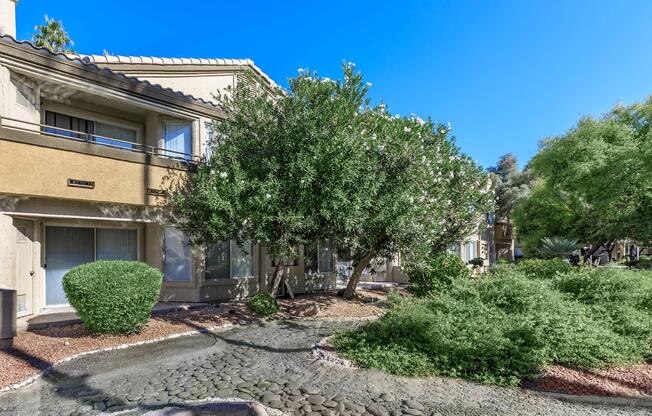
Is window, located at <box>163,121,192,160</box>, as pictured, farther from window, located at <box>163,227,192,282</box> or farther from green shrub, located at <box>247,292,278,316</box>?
green shrub, located at <box>247,292,278,316</box>

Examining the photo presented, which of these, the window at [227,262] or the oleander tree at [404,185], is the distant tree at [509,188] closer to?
the oleander tree at [404,185]

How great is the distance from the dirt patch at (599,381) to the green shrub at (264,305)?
6874 mm

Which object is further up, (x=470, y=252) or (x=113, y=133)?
(x=113, y=133)

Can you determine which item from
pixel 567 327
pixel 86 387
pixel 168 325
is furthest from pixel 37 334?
pixel 567 327

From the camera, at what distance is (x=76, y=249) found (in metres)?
11.2

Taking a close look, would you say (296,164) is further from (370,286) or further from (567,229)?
(567,229)

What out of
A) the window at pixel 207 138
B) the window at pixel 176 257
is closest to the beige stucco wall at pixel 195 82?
the window at pixel 207 138

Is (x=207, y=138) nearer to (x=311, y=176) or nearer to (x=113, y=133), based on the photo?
(x=113, y=133)

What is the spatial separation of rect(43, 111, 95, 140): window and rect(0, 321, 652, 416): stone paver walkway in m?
7.31

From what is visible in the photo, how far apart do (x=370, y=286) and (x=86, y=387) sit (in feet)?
47.2

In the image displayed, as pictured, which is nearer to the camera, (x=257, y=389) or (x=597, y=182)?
(x=257, y=389)

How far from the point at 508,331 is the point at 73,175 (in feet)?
33.2

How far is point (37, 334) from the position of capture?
8.23 meters

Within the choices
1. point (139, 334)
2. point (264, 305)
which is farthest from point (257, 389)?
point (264, 305)
